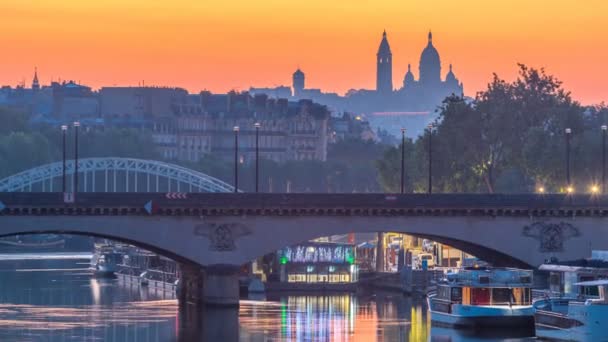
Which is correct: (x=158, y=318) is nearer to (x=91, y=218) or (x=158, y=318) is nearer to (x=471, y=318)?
(x=91, y=218)

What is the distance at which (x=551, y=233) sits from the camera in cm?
13350

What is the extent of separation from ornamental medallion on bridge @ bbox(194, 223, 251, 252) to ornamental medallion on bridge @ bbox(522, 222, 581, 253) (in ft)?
53.8

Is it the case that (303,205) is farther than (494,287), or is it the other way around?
(303,205)

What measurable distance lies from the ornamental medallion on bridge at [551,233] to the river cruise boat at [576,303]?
1850 cm

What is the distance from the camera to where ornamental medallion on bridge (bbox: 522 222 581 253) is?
13325 centimetres

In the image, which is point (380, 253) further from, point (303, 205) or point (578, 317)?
point (578, 317)

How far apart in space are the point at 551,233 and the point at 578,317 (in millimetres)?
31694

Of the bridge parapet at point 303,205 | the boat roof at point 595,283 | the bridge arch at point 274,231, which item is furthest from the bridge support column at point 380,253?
the boat roof at point 595,283

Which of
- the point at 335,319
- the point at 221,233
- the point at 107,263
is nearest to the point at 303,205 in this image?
the point at 221,233

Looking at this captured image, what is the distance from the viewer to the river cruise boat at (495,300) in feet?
371

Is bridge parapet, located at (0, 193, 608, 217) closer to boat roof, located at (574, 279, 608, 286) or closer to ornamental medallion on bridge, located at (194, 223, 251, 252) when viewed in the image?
ornamental medallion on bridge, located at (194, 223, 251, 252)

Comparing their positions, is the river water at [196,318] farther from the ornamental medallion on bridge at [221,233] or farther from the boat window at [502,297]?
the ornamental medallion on bridge at [221,233]

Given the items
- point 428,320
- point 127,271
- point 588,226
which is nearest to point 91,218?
point 428,320

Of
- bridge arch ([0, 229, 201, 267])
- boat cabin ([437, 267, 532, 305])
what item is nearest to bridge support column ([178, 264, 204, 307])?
bridge arch ([0, 229, 201, 267])
